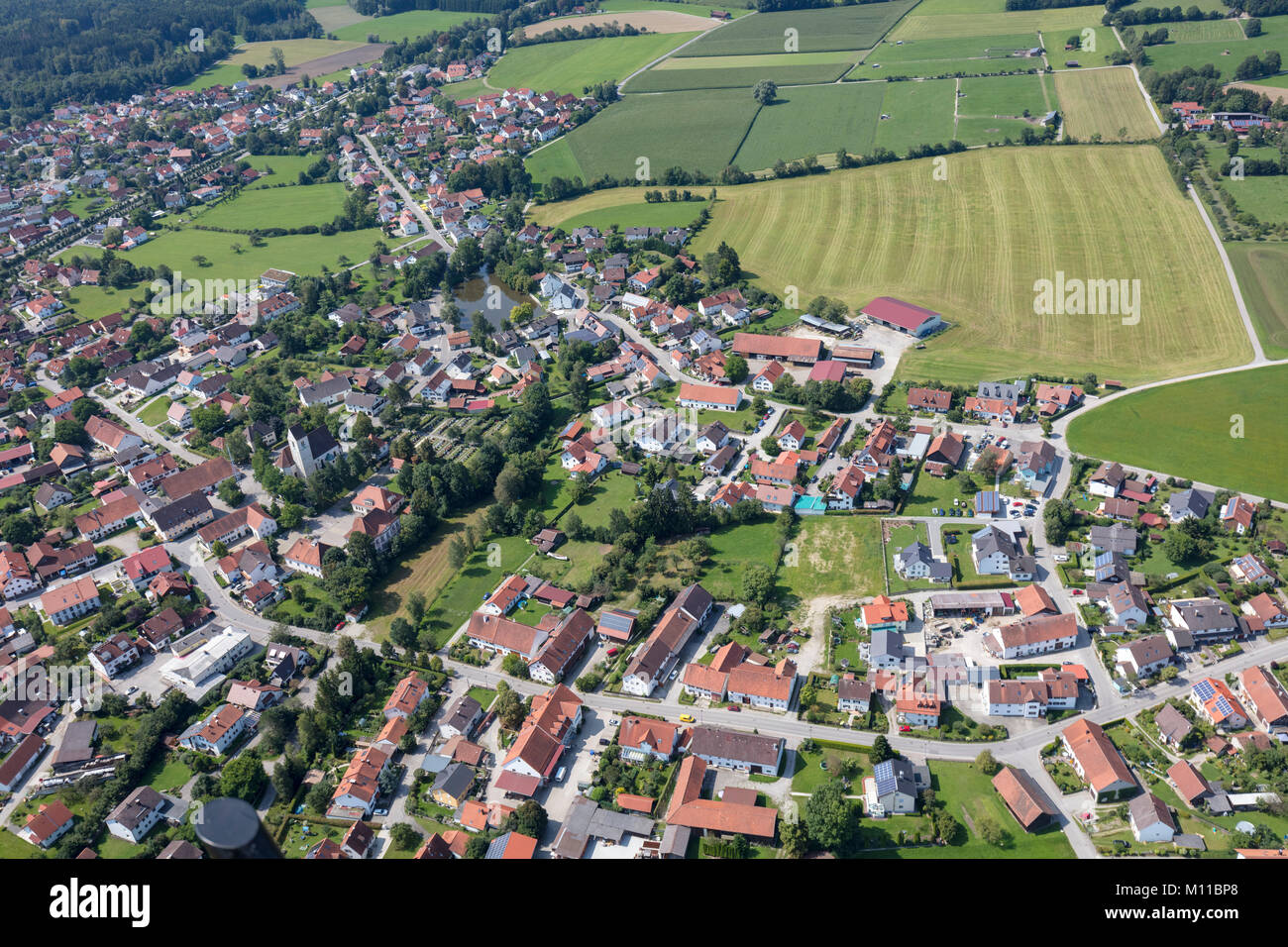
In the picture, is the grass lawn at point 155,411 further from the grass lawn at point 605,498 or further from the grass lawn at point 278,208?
the grass lawn at point 605,498

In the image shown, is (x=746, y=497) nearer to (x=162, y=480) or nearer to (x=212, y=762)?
(x=212, y=762)

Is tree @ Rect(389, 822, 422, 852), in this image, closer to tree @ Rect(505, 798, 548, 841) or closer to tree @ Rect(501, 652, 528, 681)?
tree @ Rect(505, 798, 548, 841)

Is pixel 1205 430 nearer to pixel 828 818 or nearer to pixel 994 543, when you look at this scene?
pixel 994 543

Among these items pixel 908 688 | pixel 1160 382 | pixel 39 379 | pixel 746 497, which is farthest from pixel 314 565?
pixel 1160 382

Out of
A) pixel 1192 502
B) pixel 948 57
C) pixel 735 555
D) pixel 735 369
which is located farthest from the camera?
pixel 948 57

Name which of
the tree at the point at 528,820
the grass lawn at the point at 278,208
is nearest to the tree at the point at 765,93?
the grass lawn at the point at 278,208

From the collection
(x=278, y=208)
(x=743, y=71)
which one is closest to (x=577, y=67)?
(x=743, y=71)
